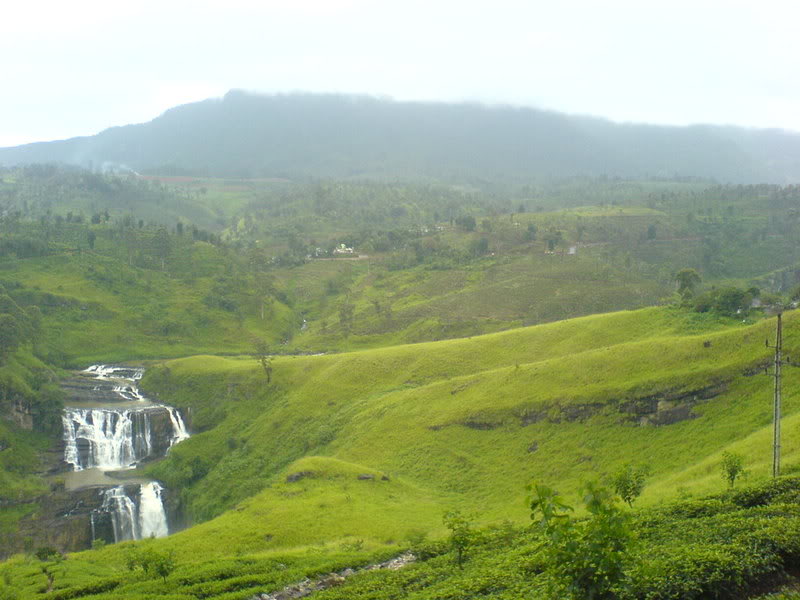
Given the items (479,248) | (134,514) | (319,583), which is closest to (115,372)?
(134,514)

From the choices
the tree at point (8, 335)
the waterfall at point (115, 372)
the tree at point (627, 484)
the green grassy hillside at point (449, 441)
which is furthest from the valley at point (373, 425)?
the tree at point (627, 484)

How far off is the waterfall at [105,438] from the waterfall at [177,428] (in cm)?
310

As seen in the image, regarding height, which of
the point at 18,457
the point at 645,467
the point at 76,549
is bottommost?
the point at 76,549

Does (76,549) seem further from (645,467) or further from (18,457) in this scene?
(645,467)

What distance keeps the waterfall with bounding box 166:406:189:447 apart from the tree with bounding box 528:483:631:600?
72.3 metres

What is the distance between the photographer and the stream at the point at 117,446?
59.8 meters

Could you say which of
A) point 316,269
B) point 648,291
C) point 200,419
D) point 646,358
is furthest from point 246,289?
point 646,358

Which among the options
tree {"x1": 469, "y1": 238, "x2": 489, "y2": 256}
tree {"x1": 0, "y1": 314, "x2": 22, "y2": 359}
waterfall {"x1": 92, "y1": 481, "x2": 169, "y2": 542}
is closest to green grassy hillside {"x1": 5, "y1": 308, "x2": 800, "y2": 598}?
waterfall {"x1": 92, "y1": 481, "x2": 169, "y2": 542}

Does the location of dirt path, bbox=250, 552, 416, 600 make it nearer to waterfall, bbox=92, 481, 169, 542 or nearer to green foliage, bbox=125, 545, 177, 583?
green foliage, bbox=125, 545, 177, 583

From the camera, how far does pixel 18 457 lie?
67438 mm

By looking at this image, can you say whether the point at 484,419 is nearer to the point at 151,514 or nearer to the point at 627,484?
the point at 627,484

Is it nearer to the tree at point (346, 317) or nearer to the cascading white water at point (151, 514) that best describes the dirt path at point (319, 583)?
the cascading white water at point (151, 514)

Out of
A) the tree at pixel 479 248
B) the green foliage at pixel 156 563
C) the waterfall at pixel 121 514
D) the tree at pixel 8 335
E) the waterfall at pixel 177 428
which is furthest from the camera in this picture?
the tree at pixel 479 248

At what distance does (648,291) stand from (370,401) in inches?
3115
